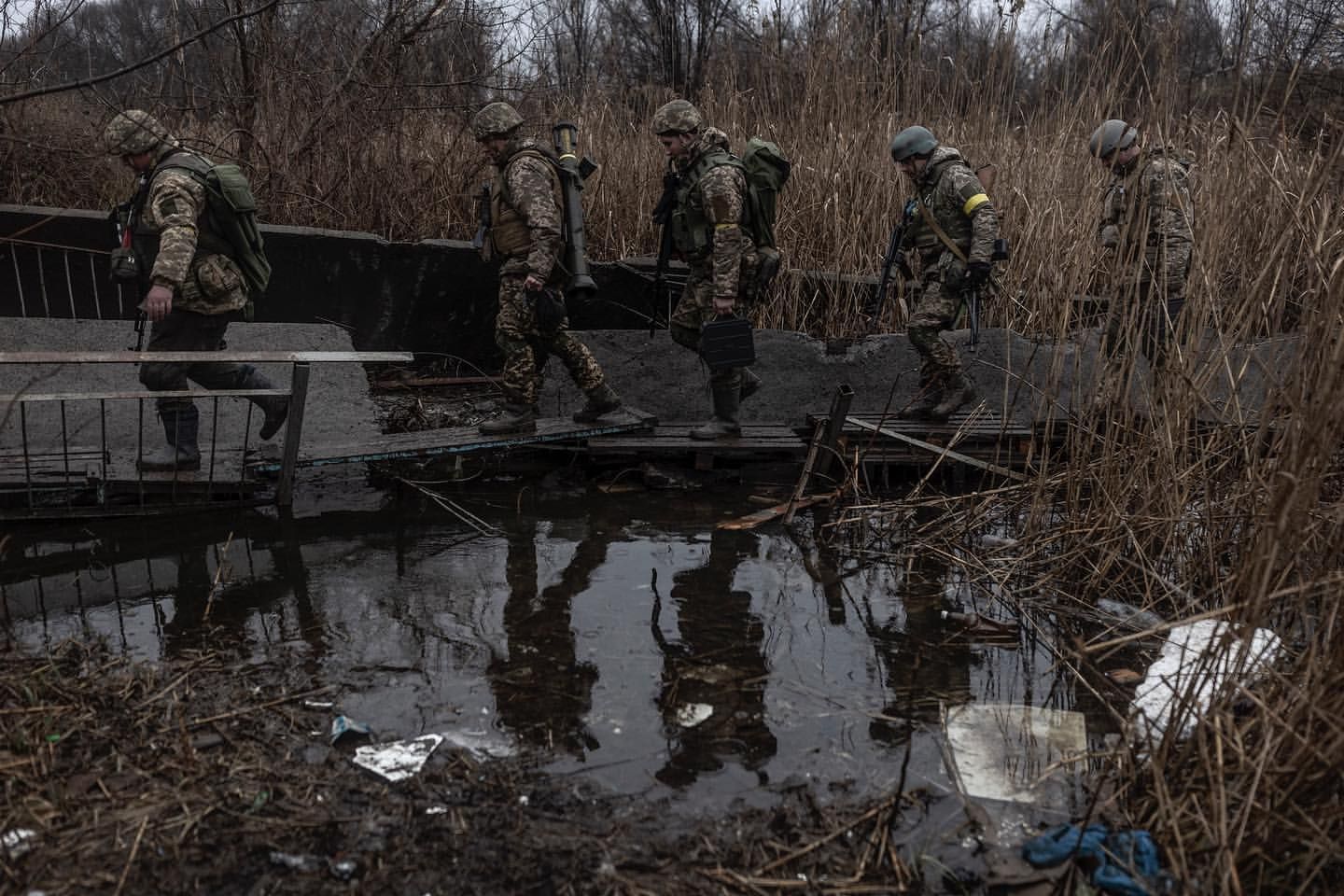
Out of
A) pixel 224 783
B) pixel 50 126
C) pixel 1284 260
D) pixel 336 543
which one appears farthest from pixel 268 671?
pixel 50 126

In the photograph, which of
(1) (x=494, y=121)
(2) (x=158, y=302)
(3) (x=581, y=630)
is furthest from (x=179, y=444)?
(3) (x=581, y=630)

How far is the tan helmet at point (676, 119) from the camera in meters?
6.16

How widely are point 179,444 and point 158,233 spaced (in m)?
1.01

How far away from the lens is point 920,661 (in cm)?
396

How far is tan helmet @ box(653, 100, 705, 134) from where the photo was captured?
6.16 m

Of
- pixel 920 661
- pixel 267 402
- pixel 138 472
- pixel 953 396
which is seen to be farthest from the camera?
pixel 953 396

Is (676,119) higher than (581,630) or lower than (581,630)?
higher

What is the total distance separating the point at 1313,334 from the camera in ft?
9.51

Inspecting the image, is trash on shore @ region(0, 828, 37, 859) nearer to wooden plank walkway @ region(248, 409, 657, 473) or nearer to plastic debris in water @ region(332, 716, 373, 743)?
plastic debris in water @ region(332, 716, 373, 743)

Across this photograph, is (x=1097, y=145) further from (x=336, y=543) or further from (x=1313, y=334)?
(x=336, y=543)

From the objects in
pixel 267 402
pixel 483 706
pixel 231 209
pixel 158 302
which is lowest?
pixel 483 706

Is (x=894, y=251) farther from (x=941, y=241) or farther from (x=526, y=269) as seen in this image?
(x=526, y=269)

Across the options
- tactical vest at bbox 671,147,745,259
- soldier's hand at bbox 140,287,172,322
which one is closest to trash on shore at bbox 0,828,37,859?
soldier's hand at bbox 140,287,172,322

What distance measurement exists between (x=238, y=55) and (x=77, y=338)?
2.98 m
